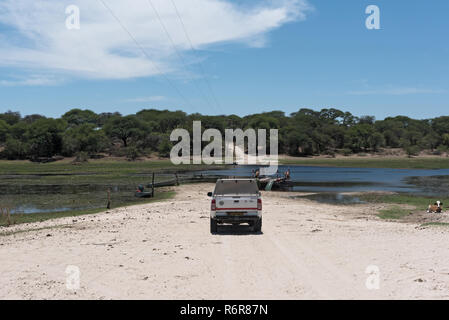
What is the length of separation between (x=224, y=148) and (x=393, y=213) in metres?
130

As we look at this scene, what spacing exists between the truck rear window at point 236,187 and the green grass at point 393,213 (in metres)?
11.2

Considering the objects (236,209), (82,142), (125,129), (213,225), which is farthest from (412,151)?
(213,225)

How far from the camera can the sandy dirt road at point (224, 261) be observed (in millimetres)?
10115

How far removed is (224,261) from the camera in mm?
13203

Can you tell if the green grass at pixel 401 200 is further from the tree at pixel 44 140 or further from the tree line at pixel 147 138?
the tree at pixel 44 140

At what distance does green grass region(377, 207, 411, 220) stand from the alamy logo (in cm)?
9631

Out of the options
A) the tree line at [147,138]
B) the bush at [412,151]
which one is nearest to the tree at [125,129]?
the tree line at [147,138]

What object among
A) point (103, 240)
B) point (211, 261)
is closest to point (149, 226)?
point (103, 240)

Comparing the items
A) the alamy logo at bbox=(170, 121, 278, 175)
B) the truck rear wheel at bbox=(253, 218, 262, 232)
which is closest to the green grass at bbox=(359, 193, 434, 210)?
the truck rear wheel at bbox=(253, 218, 262, 232)

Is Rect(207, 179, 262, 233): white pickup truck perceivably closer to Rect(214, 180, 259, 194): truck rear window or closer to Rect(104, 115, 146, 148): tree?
Rect(214, 180, 259, 194): truck rear window

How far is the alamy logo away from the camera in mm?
137375

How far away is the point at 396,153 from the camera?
161750mm

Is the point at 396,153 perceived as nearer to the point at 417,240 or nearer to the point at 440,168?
the point at 440,168

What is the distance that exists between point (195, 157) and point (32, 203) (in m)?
103
